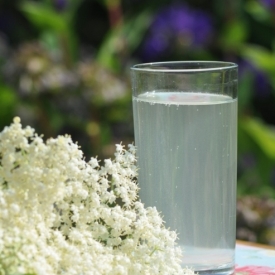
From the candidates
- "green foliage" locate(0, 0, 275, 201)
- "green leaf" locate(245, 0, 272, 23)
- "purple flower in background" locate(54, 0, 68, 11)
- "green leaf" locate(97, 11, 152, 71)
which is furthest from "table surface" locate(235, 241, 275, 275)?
"purple flower in background" locate(54, 0, 68, 11)

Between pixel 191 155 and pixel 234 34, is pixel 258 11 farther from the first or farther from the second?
pixel 191 155

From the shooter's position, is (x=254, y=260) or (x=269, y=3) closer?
(x=254, y=260)

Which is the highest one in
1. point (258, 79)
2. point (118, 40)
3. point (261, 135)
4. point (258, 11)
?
point (258, 11)

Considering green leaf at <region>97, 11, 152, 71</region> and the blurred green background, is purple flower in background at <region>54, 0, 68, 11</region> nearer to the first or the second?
the blurred green background

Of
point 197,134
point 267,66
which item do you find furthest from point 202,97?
point 267,66

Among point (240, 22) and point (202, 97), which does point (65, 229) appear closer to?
point (202, 97)

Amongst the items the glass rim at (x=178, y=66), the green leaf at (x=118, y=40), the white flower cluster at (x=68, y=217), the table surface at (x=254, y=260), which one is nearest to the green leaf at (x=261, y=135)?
the green leaf at (x=118, y=40)

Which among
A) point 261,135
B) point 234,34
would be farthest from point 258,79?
point 261,135

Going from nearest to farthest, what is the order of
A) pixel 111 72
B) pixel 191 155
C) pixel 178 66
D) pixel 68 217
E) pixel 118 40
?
1. pixel 68 217
2. pixel 191 155
3. pixel 178 66
4. pixel 111 72
5. pixel 118 40
